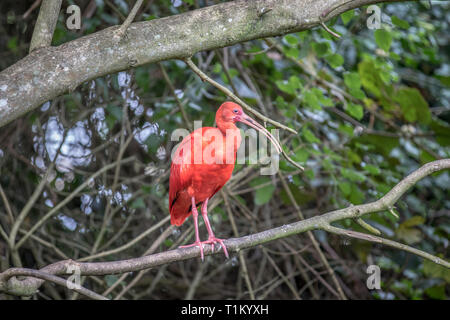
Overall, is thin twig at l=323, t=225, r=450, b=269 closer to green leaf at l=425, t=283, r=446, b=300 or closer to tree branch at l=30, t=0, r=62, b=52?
tree branch at l=30, t=0, r=62, b=52

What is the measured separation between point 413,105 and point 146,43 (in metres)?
2.95

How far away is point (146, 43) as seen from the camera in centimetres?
221

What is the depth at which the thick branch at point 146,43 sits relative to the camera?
2.02 m

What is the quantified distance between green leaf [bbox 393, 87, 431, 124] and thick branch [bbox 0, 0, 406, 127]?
2.19 m

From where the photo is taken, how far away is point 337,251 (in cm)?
495

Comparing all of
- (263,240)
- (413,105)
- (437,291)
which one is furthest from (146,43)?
(437,291)

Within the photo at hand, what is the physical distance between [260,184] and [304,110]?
2.30 feet

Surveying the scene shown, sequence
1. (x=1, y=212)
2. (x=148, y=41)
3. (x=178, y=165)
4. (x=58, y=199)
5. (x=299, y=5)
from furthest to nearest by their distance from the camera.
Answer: (x=58, y=199) < (x=1, y=212) < (x=178, y=165) < (x=299, y=5) < (x=148, y=41)

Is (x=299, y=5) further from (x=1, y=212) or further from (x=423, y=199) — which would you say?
(x=423, y=199)

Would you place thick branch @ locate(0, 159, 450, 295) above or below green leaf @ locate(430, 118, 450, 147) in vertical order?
below

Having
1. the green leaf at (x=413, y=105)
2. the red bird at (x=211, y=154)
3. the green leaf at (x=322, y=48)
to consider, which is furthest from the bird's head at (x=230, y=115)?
the green leaf at (x=413, y=105)

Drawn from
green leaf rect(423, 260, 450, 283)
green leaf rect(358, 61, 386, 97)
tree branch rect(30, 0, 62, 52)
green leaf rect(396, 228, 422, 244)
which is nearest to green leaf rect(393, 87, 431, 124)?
green leaf rect(358, 61, 386, 97)

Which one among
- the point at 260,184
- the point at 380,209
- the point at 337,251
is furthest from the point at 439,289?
the point at 380,209

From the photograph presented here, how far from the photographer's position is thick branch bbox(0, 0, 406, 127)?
6.62ft
